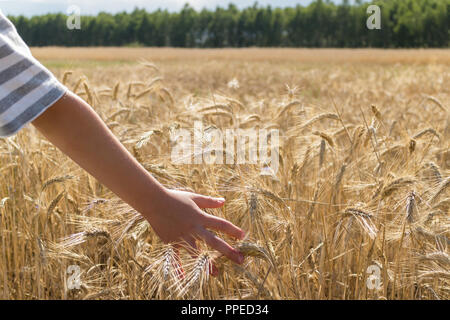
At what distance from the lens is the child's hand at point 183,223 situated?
3.17 ft

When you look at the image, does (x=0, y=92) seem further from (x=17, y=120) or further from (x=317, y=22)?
(x=317, y=22)

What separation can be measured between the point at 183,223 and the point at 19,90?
16.5 inches

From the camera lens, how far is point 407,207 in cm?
127

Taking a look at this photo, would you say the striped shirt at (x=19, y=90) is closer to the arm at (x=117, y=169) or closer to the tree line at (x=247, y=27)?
the arm at (x=117, y=169)

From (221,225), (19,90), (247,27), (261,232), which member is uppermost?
(247,27)

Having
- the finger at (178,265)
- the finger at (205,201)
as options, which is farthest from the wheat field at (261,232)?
the finger at (205,201)

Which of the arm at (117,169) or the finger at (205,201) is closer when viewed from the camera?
the arm at (117,169)

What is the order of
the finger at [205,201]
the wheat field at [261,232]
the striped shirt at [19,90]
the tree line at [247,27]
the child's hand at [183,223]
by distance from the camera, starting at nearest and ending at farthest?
1. the striped shirt at [19,90]
2. the child's hand at [183,223]
3. the finger at [205,201]
4. the wheat field at [261,232]
5. the tree line at [247,27]

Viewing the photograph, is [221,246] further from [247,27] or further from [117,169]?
[247,27]

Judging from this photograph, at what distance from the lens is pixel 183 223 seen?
0.99 meters

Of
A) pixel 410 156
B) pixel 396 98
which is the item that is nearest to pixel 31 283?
pixel 410 156

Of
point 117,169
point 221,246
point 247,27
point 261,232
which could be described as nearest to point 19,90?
point 117,169

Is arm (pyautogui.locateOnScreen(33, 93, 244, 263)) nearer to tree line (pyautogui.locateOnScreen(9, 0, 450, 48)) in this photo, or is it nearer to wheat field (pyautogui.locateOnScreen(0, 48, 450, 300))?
wheat field (pyautogui.locateOnScreen(0, 48, 450, 300))
